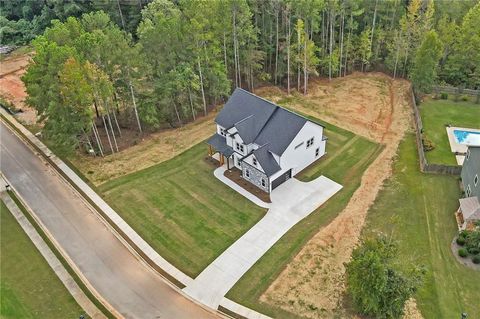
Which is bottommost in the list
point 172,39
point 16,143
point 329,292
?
point 329,292

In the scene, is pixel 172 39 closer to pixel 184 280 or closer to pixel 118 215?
pixel 118 215

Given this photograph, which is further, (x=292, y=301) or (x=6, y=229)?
(x=6, y=229)

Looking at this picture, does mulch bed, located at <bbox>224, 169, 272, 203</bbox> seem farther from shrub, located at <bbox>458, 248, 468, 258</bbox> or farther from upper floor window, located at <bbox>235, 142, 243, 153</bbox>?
shrub, located at <bbox>458, 248, 468, 258</bbox>

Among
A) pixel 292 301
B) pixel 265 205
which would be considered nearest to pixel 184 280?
pixel 292 301

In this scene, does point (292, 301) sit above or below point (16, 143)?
below

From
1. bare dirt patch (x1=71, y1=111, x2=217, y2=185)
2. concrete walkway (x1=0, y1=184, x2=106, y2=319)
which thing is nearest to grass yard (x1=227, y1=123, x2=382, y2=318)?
concrete walkway (x1=0, y1=184, x2=106, y2=319)

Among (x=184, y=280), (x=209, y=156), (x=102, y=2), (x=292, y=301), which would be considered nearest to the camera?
(x=292, y=301)

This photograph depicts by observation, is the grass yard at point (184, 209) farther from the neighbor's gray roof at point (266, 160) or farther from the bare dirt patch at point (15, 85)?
the bare dirt patch at point (15, 85)

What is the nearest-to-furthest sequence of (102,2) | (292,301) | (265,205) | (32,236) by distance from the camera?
(292,301) < (32,236) < (265,205) < (102,2)
